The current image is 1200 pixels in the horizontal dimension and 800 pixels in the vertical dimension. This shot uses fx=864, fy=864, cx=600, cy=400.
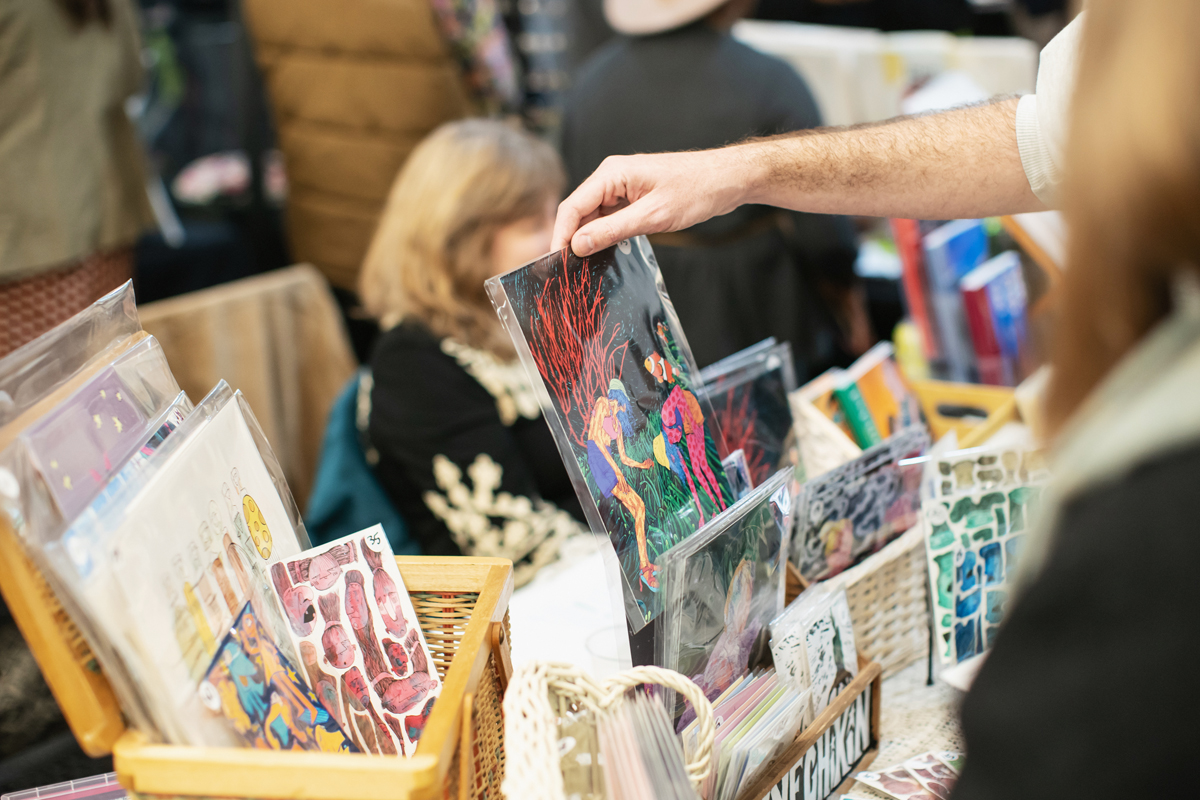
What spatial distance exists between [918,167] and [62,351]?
82cm

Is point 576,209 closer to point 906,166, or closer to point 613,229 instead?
point 613,229

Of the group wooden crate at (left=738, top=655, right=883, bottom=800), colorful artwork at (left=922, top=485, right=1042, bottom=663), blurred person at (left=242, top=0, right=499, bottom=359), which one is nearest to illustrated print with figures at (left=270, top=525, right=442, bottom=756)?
wooden crate at (left=738, top=655, right=883, bottom=800)

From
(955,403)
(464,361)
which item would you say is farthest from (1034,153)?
(464,361)

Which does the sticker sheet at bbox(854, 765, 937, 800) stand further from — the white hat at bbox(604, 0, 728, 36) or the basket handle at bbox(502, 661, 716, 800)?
the white hat at bbox(604, 0, 728, 36)

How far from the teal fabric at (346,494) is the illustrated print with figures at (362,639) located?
804 millimetres

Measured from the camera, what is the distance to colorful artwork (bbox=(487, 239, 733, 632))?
67 cm

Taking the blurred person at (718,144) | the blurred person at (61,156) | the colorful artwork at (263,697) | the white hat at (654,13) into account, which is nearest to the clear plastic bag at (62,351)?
the colorful artwork at (263,697)

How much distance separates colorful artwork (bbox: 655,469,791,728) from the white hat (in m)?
→ 1.39

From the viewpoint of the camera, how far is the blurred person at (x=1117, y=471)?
340 millimetres

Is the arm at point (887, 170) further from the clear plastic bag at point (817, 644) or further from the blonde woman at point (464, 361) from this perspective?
the blonde woman at point (464, 361)

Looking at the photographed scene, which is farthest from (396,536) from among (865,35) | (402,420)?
(865,35)

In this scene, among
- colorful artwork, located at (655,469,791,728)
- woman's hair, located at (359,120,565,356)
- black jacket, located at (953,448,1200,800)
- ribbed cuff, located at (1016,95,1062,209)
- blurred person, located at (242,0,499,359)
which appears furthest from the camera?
blurred person, located at (242,0,499,359)

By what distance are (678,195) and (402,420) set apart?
0.79m

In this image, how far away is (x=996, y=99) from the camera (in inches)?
38.1
